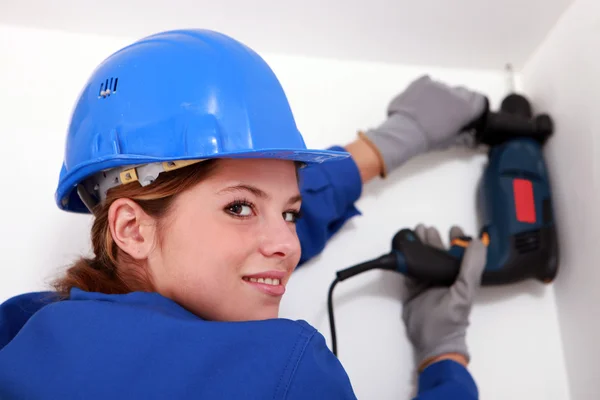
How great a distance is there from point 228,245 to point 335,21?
69cm

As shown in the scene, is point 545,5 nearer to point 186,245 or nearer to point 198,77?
point 198,77

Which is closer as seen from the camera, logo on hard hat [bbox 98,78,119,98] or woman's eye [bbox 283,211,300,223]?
logo on hard hat [bbox 98,78,119,98]

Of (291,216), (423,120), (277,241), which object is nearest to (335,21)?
(423,120)

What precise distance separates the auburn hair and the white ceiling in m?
0.54

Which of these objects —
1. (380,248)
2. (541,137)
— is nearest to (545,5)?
(541,137)

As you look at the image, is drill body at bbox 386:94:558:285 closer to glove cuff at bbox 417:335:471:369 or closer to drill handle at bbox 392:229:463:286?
drill handle at bbox 392:229:463:286

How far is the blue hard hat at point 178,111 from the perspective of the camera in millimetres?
674

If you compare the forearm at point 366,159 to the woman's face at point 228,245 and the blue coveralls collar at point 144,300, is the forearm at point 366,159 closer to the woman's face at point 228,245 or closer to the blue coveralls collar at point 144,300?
the woman's face at point 228,245

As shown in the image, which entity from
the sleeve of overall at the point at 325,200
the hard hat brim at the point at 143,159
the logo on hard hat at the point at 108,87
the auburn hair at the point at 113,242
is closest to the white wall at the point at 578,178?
the sleeve of overall at the point at 325,200

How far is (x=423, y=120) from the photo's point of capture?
1147 millimetres

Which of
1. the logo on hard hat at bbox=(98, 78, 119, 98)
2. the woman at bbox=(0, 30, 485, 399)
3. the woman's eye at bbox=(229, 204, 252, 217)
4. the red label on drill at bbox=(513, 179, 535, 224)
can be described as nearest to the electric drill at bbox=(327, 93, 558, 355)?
the red label on drill at bbox=(513, 179, 535, 224)

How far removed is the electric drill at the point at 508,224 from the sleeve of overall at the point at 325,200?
9 centimetres

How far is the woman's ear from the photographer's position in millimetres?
701

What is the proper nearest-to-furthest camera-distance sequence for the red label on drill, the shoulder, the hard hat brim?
the shoulder → the hard hat brim → the red label on drill
